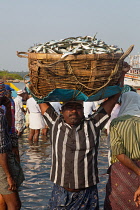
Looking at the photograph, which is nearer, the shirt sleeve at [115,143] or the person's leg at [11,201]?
the shirt sleeve at [115,143]

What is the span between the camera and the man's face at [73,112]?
4.09 metres

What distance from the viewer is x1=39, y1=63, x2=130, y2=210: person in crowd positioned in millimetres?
4023

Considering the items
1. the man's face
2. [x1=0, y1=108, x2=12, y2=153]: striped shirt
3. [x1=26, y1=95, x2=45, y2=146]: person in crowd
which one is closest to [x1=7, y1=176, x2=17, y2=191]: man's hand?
[x1=0, y1=108, x2=12, y2=153]: striped shirt

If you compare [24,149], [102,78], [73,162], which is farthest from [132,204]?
[24,149]

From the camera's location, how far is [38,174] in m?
8.39

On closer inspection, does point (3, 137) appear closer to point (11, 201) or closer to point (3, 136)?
point (3, 136)

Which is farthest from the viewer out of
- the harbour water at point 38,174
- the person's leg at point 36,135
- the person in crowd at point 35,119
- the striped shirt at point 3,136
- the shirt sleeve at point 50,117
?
the person's leg at point 36,135

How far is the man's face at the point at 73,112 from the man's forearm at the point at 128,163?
579 mm

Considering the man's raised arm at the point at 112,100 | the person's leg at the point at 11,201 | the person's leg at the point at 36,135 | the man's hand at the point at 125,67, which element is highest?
the man's hand at the point at 125,67

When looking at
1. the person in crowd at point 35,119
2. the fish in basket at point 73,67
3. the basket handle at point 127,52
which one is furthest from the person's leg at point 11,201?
the person in crowd at point 35,119

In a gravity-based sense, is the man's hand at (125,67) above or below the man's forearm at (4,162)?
above

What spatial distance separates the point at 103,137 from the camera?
13867 mm

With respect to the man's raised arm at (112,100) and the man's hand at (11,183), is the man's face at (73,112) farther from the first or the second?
the man's hand at (11,183)

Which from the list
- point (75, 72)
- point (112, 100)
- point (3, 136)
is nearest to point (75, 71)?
point (75, 72)
